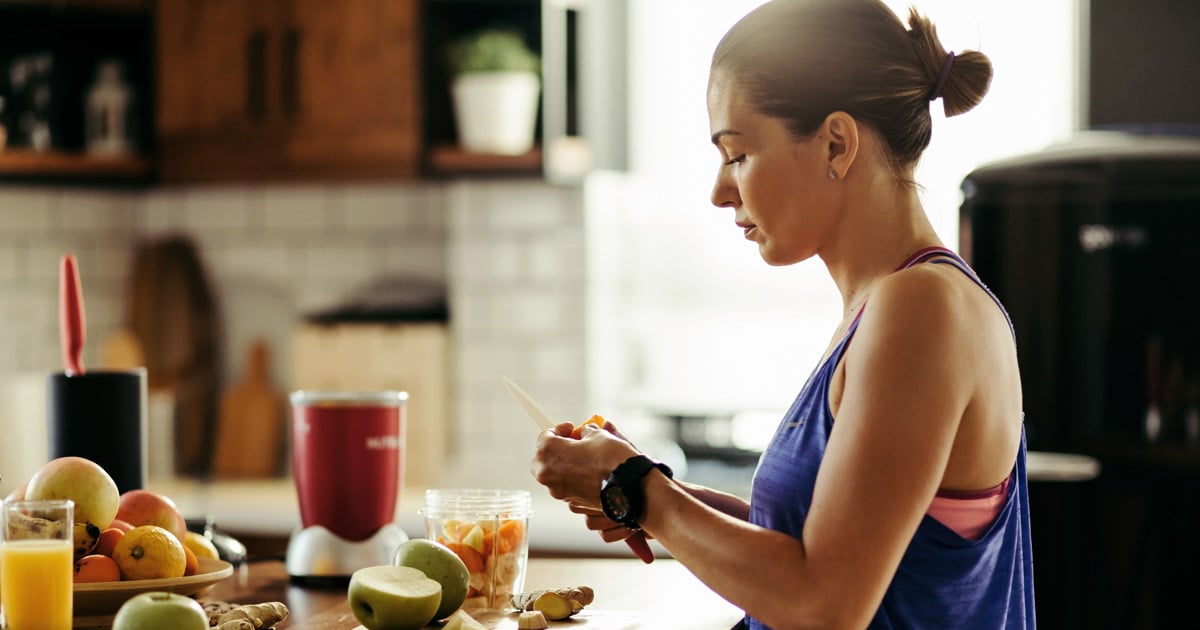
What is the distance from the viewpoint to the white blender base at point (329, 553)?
181 cm

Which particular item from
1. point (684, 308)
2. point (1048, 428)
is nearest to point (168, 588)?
point (1048, 428)

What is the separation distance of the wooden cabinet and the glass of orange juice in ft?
7.83

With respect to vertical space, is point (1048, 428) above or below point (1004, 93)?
below

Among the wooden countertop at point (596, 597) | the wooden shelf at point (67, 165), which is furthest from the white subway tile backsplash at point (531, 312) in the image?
the wooden countertop at point (596, 597)

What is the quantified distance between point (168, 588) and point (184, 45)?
267cm

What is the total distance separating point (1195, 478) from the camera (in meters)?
2.76

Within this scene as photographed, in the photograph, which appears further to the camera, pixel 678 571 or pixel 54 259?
pixel 54 259

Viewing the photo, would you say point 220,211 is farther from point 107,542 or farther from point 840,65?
point 840,65

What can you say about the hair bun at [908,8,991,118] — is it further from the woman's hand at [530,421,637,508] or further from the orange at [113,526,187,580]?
the orange at [113,526,187,580]

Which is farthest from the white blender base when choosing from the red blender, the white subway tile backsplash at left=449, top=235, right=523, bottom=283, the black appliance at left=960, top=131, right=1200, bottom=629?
the white subway tile backsplash at left=449, top=235, right=523, bottom=283

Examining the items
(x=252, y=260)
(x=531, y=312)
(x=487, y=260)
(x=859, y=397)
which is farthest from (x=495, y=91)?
(x=859, y=397)

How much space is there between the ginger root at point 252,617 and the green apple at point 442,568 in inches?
5.3

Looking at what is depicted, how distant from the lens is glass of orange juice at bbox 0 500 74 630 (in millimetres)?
1316

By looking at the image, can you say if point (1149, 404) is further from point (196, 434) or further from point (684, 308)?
point (196, 434)
